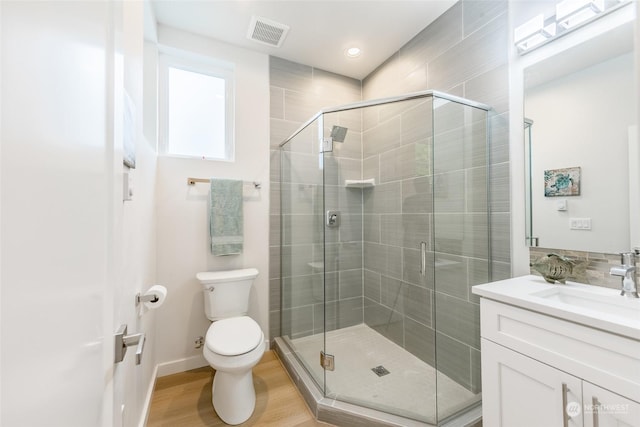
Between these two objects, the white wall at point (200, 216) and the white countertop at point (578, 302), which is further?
the white wall at point (200, 216)

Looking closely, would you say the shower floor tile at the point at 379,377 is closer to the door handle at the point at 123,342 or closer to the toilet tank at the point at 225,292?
the toilet tank at the point at 225,292

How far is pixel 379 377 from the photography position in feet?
5.80

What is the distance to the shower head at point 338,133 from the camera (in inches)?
79.7

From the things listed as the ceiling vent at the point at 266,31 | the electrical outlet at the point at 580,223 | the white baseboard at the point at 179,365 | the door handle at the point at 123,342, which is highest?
the ceiling vent at the point at 266,31

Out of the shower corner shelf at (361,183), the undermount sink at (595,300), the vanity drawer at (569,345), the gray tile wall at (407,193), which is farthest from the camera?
the shower corner shelf at (361,183)

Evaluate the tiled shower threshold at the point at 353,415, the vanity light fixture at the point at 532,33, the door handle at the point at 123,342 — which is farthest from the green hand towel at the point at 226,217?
the vanity light fixture at the point at 532,33

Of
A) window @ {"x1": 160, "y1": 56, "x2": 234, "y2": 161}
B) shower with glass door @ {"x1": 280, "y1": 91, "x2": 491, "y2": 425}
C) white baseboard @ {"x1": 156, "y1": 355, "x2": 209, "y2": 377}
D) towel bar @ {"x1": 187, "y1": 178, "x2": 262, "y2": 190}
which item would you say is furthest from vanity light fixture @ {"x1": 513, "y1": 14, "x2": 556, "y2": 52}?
white baseboard @ {"x1": 156, "y1": 355, "x2": 209, "y2": 377}

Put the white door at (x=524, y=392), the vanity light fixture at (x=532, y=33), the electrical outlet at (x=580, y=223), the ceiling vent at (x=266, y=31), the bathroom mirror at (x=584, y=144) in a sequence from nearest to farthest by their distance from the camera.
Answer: the white door at (x=524, y=392) < the bathroom mirror at (x=584, y=144) < the electrical outlet at (x=580, y=223) < the vanity light fixture at (x=532, y=33) < the ceiling vent at (x=266, y=31)

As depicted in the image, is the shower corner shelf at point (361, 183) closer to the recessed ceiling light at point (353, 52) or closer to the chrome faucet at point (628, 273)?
the recessed ceiling light at point (353, 52)

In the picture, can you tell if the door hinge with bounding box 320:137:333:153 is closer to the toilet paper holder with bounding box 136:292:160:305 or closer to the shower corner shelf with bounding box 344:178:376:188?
the shower corner shelf with bounding box 344:178:376:188

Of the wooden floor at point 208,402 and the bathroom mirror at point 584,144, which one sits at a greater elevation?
the bathroom mirror at point 584,144

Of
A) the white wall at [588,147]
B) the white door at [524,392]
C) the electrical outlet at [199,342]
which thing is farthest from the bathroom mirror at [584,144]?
the electrical outlet at [199,342]

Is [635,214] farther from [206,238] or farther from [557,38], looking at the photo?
[206,238]

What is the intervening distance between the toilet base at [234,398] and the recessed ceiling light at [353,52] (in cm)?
259
